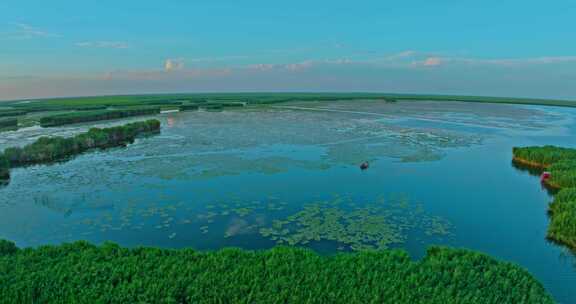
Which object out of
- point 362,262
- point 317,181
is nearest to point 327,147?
point 317,181

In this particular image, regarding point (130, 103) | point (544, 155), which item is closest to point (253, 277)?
point (544, 155)

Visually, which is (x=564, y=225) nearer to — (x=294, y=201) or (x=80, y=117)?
(x=294, y=201)

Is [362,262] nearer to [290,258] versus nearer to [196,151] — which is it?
[290,258]

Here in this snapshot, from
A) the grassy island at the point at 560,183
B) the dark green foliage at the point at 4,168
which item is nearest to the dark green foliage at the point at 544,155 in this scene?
the grassy island at the point at 560,183

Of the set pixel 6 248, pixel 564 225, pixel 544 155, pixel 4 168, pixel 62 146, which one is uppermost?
pixel 544 155

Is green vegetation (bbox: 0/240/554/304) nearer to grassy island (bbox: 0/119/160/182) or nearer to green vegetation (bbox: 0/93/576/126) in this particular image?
grassy island (bbox: 0/119/160/182)
